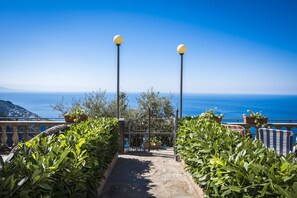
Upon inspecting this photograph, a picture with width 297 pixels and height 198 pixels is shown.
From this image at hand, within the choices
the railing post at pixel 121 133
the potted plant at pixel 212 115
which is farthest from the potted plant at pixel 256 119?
the railing post at pixel 121 133

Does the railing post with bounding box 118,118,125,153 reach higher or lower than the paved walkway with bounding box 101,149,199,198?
higher

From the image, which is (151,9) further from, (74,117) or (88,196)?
(88,196)

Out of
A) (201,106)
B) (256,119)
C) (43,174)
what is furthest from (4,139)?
Result: (201,106)

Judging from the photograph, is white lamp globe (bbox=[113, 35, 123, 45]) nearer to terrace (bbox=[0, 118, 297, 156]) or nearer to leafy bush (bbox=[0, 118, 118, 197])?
terrace (bbox=[0, 118, 297, 156])

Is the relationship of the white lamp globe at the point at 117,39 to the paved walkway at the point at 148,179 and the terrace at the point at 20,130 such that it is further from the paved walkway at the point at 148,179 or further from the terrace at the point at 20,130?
the paved walkway at the point at 148,179

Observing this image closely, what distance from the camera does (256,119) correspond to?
6.39 metres

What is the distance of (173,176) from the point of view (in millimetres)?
4316

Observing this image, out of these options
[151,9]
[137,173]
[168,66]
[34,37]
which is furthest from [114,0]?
[168,66]

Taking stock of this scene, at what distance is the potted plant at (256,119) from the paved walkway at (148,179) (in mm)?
2555

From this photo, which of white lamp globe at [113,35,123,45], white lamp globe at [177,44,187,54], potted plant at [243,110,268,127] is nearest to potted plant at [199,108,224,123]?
potted plant at [243,110,268,127]

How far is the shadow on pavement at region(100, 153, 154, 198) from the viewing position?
352 cm

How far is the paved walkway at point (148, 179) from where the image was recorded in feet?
11.6

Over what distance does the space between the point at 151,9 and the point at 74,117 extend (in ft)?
16.7

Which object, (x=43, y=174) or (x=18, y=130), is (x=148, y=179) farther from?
(x=18, y=130)
